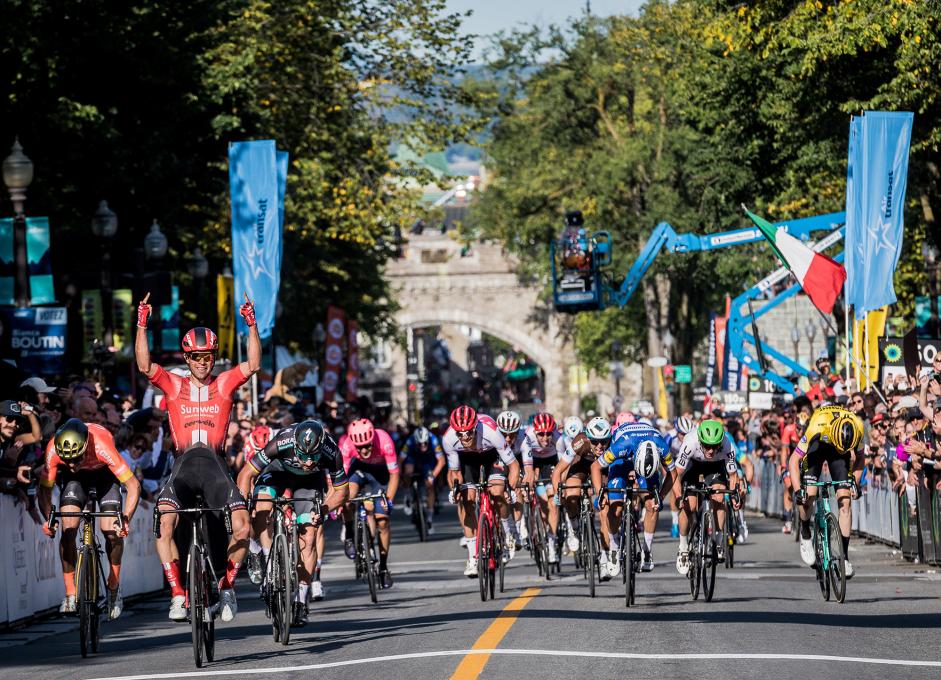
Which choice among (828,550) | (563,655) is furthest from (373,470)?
(563,655)

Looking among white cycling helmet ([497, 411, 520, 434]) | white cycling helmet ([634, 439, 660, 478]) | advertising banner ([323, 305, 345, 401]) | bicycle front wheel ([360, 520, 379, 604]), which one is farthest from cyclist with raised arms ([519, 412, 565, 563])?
advertising banner ([323, 305, 345, 401])

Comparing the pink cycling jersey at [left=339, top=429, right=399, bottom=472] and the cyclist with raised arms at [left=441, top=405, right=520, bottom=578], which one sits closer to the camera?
the cyclist with raised arms at [left=441, top=405, right=520, bottom=578]

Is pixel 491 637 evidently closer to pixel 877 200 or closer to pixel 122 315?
pixel 877 200

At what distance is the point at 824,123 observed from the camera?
111ft

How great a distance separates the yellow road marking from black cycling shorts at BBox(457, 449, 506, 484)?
1303 mm

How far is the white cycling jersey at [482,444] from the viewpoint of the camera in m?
18.4

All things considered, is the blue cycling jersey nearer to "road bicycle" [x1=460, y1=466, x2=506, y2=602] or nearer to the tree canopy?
the tree canopy

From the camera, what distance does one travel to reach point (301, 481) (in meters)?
15.1

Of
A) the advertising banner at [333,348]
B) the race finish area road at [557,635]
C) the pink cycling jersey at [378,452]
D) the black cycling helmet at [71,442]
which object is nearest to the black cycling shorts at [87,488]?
the black cycling helmet at [71,442]

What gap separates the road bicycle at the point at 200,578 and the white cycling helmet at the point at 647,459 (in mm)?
5369

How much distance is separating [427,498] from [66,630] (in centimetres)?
1598

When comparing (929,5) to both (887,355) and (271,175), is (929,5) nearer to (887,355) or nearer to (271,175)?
(887,355)

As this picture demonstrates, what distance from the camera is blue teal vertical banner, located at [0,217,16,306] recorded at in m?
24.4

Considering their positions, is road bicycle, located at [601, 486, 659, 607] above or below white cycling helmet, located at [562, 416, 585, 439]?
below
